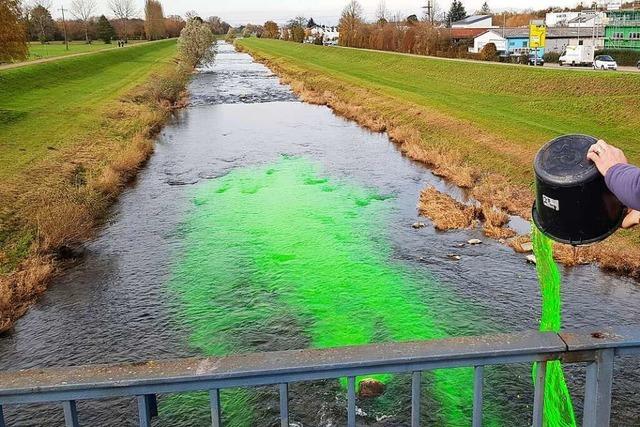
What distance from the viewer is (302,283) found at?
1216 centimetres

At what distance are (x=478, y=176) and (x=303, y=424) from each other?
519 inches

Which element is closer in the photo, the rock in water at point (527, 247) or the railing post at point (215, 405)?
the railing post at point (215, 405)

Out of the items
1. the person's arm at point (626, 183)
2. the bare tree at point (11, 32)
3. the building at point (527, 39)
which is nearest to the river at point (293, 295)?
the person's arm at point (626, 183)

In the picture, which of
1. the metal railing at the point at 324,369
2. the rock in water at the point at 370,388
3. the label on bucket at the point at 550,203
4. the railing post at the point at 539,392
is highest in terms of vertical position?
the label on bucket at the point at 550,203

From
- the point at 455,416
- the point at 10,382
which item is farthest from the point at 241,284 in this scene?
the point at 10,382

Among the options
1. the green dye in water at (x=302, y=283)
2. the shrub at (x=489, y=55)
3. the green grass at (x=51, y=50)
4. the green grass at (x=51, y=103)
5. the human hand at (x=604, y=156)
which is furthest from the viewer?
the green grass at (x=51, y=50)

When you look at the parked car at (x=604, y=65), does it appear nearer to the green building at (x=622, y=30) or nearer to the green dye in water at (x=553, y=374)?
the green building at (x=622, y=30)

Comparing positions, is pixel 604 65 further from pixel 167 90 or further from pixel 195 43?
pixel 195 43

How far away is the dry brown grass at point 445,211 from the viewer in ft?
49.8

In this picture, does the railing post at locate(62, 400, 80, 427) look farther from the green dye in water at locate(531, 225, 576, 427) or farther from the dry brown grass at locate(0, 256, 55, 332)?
the dry brown grass at locate(0, 256, 55, 332)

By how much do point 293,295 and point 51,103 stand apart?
83.4 feet

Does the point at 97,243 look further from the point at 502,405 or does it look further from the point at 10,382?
the point at 10,382

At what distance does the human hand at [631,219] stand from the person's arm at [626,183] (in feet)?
1.95

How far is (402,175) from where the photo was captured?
805 inches
